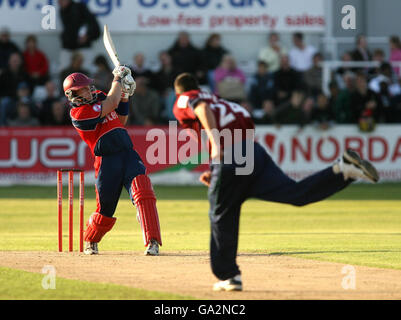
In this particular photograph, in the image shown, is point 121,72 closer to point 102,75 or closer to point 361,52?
point 102,75

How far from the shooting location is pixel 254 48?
27812 millimetres

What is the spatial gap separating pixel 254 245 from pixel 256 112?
12.7m

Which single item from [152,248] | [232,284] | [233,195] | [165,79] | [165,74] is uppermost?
[165,74]

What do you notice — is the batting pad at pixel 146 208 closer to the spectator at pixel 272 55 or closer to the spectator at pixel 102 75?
the spectator at pixel 102 75

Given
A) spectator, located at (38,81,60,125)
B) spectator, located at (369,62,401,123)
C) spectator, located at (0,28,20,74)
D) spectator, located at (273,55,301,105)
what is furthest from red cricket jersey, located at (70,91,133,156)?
spectator, located at (369,62,401,123)

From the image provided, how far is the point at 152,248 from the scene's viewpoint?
11992 millimetres

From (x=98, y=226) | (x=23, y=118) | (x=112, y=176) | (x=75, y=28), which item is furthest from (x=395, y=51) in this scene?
(x=98, y=226)

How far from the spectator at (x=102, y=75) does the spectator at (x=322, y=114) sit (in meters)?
5.32

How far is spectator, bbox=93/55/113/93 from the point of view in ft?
79.9

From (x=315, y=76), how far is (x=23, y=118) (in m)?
7.84
